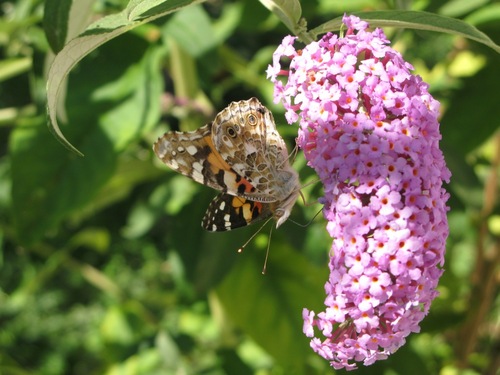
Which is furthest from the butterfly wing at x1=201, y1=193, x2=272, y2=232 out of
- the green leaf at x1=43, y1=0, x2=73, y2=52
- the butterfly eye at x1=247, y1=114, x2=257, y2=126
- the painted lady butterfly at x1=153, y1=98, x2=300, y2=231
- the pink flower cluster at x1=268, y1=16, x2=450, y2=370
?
the green leaf at x1=43, y1=0, x2=73, y2=52

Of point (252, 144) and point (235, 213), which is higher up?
point (252, 144)

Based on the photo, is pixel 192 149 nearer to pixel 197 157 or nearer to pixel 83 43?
pixel 197 157

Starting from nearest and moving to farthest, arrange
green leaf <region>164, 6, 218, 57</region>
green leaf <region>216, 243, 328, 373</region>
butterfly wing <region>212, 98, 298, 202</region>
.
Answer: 1. butterfly wing <region>212, 98, 298, 202</region>
2. green leaf <region>164, 6, 218, 57</region>
3. green leaf <region>216, 243, 328, 373</region>

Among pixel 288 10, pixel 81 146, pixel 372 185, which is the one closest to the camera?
pixel 372 185

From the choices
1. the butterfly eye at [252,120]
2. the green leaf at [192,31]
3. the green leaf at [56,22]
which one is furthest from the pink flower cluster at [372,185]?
the green leaf at [192,31]

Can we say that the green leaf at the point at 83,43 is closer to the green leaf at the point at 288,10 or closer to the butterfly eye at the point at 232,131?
the green leaf at the point at 288,10

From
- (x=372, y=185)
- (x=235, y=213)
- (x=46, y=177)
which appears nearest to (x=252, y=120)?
(x=235, y=213)

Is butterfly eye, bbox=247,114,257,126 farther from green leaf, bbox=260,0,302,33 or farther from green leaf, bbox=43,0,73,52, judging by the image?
green leaf, bbox=43,0,73,52
